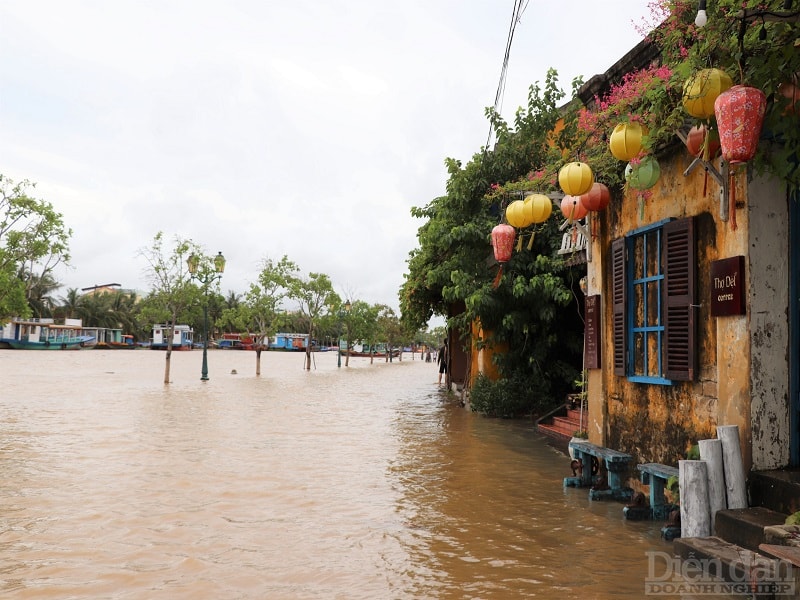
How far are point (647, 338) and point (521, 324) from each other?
7.53 m

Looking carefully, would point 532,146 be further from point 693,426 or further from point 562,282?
point 693,426

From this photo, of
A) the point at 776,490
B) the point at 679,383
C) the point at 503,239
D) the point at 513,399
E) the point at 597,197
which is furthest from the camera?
the point at 513,399

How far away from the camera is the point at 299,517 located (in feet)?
22.5

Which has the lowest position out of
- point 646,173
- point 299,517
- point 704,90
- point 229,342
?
point 299,517

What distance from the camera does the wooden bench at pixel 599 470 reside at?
7.33m

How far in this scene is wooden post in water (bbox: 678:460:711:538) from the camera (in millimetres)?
5152

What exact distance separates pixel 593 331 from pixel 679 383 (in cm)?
190

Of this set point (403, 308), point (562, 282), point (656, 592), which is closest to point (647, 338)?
point (656, 592)

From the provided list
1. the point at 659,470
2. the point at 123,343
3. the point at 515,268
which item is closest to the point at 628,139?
the point at 659,470

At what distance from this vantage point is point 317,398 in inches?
843

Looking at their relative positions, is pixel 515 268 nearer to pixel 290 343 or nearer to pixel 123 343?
pixel 123 343

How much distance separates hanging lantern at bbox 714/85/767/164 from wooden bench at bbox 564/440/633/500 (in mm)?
3955

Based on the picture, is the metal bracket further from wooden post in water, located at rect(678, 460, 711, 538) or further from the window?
wooden post in water, located at rect(678, 460, 711, 538)

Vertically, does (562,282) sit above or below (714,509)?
above
